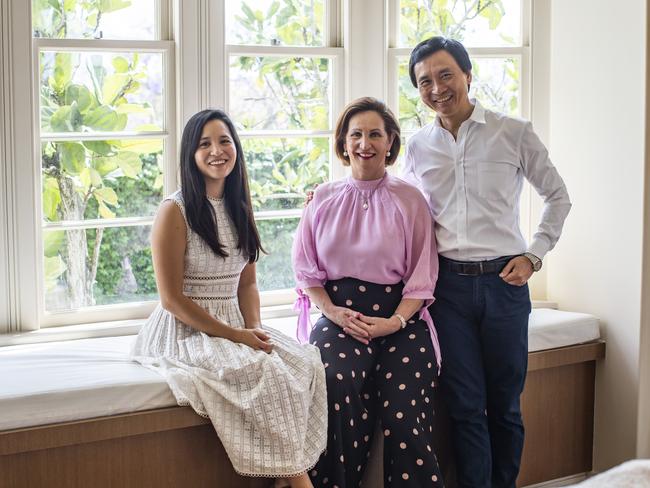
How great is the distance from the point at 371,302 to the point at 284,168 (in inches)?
34.6

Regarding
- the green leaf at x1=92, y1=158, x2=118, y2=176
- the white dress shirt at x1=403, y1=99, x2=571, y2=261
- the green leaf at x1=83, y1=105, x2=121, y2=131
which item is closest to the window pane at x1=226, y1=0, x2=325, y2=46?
the green leaf at x1=83, y1=105, x2=121, y2=131

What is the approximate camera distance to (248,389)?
242 cm

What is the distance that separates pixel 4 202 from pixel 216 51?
0.92 meters

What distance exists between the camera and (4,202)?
2879 mm

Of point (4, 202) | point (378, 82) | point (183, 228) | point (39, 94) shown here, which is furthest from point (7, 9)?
point (378, 82)

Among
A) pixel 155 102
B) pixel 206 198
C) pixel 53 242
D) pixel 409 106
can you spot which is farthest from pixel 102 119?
pixel 409 106

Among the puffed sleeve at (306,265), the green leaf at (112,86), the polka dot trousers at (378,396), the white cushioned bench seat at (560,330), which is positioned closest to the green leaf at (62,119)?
the green leaf at (112,86)

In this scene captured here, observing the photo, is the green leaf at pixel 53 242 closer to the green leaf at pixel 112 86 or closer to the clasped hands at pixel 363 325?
the green leaf at pixel 112 86

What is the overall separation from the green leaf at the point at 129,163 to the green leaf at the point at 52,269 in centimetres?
38

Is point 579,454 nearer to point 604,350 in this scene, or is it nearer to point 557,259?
point 604,350

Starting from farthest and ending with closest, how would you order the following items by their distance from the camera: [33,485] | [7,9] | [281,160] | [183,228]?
[281,160] < [7,9] < [183,228] < [33,485]

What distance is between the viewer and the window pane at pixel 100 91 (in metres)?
2.98

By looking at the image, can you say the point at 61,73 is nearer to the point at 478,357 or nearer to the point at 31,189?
the point at 31,189

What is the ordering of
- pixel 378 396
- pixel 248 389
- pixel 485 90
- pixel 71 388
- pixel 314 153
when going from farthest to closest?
pixel 485 90
pixel 314 153
pixel 378 396
pixel 248 389
pixel 71 388
